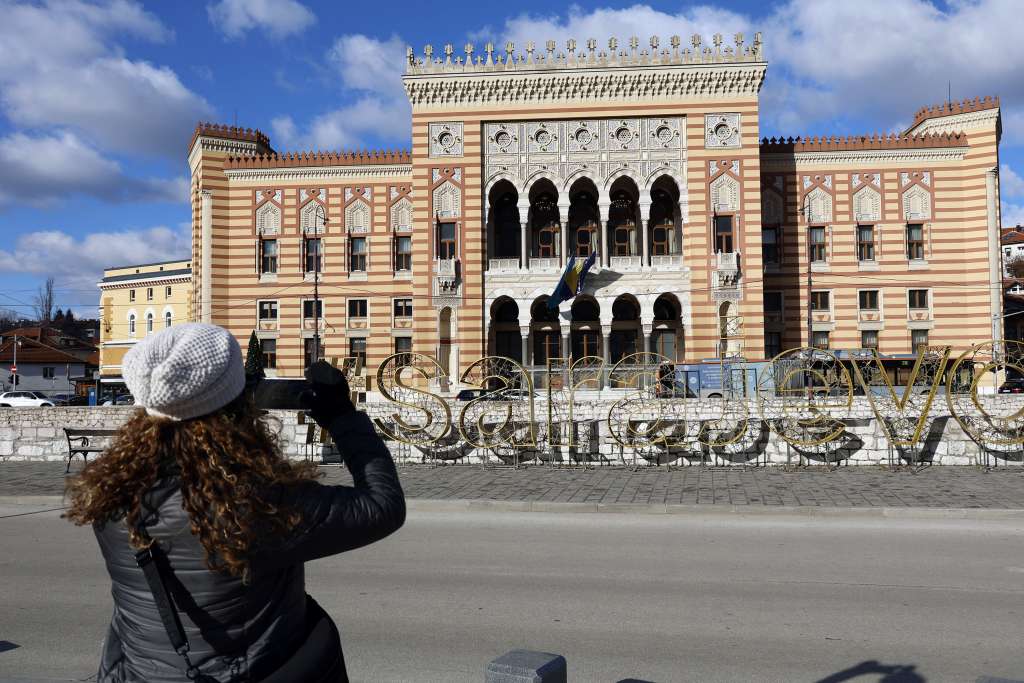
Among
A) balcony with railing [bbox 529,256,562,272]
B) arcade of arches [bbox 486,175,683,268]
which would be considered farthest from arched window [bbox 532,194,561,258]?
balcony with railing [bbox 529,256,562,272]

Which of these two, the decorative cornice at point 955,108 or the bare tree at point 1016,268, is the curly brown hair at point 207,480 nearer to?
the decorative cornice at point 955,108

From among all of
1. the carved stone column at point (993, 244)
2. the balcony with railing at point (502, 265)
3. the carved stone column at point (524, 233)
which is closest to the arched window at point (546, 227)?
the carved stone column at point (524, 233)

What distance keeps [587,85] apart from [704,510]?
26.0 m

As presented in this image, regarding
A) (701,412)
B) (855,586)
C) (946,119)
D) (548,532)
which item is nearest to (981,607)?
(855,586)

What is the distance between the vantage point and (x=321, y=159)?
38.1m

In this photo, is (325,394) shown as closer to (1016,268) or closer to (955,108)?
(955,108)

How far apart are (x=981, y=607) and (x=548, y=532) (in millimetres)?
4706

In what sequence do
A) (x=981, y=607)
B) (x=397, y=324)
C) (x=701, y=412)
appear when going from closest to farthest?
1. (x=981, y=607)
2. (x=701, y=412)
3. (x=397, y=324)

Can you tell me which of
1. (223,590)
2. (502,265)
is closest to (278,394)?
(223,590)

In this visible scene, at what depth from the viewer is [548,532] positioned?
9688mm

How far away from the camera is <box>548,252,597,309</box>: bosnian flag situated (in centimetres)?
3159

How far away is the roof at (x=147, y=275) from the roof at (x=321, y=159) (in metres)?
24.5

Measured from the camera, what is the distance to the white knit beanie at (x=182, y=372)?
7.02 feet

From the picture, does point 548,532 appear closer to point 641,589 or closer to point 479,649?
point 641,589
